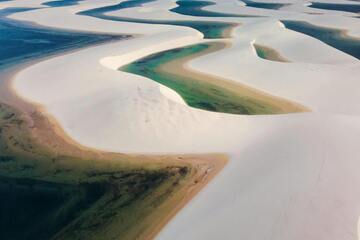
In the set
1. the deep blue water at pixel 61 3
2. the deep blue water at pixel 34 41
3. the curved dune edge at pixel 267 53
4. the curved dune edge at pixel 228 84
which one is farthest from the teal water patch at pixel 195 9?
the curved dune edge at pixel 228 84

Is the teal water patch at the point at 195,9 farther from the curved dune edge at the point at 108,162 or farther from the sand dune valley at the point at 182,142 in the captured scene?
the curved dune edge at the point at 108,162

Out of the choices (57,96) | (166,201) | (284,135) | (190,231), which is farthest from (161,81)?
(190,231)

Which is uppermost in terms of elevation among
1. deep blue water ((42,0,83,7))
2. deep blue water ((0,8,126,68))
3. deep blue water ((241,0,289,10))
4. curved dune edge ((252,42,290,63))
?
deep blue water ((42,0,83,7))

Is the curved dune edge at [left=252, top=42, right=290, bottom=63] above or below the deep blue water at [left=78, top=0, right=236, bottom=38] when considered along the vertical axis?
below

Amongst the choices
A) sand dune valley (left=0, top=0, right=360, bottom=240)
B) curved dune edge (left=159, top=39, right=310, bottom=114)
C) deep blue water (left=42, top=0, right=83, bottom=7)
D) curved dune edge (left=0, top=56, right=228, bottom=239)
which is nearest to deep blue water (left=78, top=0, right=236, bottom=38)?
sand dune valley (left=0, top=0, right=360, bottom=240)

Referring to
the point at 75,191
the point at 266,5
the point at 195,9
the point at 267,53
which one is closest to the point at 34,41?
the point at 267,53

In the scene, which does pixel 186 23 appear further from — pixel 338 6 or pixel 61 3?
pixel 61 3

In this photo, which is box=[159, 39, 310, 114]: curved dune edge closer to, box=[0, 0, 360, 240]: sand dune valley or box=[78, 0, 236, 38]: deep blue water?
box=[0, 0, 360, 240]: sand dune valley
